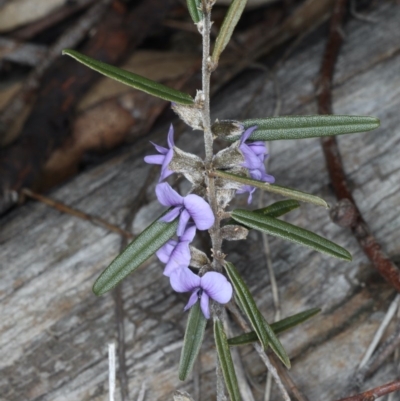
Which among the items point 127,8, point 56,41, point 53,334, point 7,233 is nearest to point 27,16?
point 56,41

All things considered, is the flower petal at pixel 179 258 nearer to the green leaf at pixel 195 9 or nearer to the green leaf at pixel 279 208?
the green leaf at pixel 279 208

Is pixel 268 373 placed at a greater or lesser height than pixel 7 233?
lesser

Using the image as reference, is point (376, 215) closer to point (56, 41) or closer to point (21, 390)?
point (21, 390)

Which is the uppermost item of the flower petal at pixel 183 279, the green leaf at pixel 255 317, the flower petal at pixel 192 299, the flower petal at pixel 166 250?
the flower petal at pixel 166 250

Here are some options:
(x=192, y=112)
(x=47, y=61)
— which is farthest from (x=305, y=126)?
(x=47, y=61)

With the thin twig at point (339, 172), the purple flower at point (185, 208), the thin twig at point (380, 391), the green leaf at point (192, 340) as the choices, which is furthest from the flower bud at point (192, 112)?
the thin twig at point (380, 391)

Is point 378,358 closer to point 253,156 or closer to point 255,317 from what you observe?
point 255,317

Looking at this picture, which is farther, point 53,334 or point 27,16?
point 27,16
